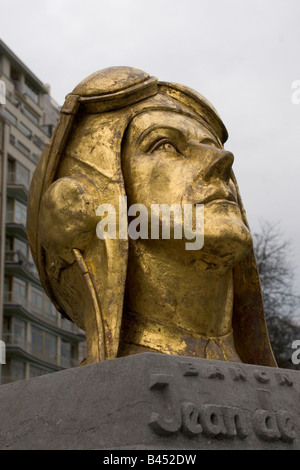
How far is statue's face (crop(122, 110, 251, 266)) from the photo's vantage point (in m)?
3.98

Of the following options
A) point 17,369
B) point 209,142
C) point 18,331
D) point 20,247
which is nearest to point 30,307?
point 18,331

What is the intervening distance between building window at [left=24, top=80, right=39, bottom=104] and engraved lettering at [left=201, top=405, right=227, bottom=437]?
28077 mm

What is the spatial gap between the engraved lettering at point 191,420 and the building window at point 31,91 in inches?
1107

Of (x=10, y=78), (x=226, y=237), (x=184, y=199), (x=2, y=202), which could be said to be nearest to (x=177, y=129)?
(x=184, y=199)

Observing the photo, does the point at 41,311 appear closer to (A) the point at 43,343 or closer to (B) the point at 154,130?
(A) the point at 43,343

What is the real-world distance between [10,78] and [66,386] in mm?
27202

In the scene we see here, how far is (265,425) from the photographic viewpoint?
3346 millimetres

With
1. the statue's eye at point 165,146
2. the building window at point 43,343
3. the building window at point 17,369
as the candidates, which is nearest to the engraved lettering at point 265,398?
the statue's eye at point 165,146

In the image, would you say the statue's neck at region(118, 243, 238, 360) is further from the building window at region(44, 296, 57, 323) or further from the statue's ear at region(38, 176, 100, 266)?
the building window at region(44, 296, 57, 323)

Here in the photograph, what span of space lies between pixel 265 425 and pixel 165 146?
1720mm

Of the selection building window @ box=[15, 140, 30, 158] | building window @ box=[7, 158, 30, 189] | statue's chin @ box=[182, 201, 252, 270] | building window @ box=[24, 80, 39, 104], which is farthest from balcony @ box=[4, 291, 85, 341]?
statue's chin @ box=[182, 201, 252, 270]

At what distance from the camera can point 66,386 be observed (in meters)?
3.39

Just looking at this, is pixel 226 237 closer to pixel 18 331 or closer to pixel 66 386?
pixel 66 386
